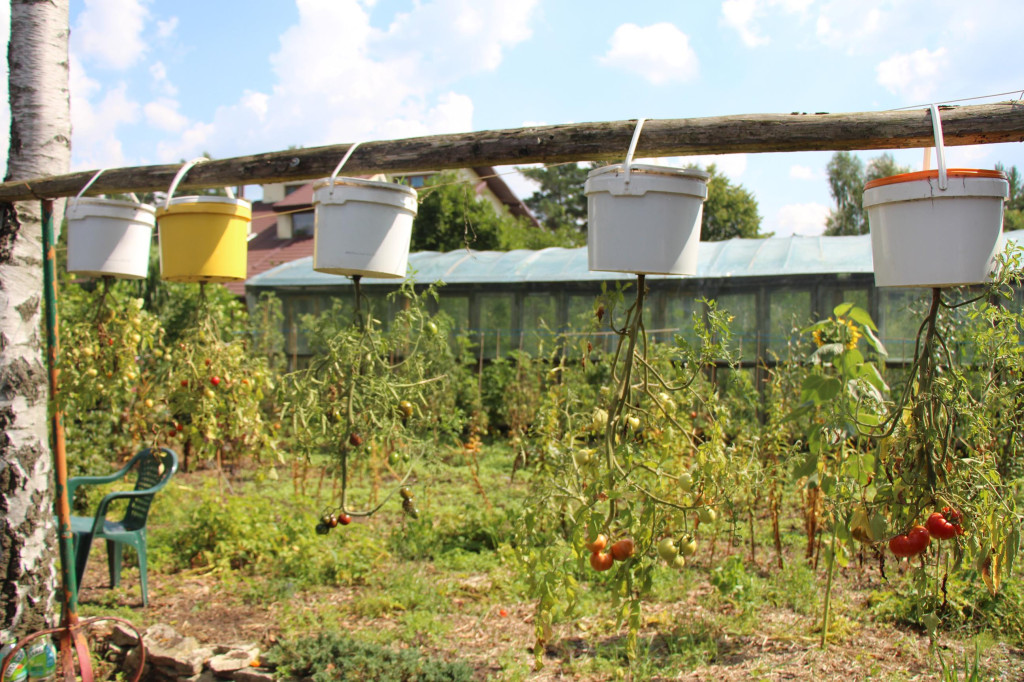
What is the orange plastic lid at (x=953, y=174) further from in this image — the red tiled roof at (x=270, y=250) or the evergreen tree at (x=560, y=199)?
the evergreen tree at (x=560, y=199)

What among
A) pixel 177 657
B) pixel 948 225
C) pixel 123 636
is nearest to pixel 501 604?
pixel 177 657

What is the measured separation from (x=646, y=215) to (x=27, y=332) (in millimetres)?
2424

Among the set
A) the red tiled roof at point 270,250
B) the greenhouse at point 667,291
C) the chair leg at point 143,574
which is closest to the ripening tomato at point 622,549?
the chair leg at point 143,574

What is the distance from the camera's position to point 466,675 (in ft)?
8.57

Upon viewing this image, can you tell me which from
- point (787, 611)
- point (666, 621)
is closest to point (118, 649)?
point (666, 621)

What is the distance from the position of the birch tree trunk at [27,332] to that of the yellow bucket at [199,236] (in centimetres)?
85

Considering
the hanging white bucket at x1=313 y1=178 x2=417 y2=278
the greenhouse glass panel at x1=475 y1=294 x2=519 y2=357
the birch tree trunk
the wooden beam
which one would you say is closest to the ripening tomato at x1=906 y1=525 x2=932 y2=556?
the wooden beam

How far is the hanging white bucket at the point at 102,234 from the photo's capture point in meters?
2.40

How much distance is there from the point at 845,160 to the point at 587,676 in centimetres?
2649

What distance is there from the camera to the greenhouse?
724cm

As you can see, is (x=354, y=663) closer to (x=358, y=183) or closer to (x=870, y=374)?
(x=358, y=183)

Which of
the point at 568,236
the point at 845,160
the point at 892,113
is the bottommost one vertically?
the point at 892,113

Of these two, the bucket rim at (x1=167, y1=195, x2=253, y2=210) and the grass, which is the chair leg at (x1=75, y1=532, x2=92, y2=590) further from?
the bucket rim at (x1=167, y1=195, x2=253, y2=210)

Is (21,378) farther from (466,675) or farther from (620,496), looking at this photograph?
(620,496)
